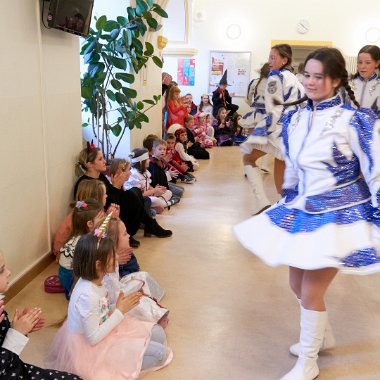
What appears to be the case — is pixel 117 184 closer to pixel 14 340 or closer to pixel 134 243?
pixel 134 243

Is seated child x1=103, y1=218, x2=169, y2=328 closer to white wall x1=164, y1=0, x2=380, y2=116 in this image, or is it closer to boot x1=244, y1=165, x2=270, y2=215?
boot x1=244, y1=165, x2=270, y2=215

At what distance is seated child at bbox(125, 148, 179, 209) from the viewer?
430cm

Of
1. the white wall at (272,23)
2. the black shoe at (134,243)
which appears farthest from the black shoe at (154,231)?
the white wall at (272,23)

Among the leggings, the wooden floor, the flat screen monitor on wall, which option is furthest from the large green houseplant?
the leggings

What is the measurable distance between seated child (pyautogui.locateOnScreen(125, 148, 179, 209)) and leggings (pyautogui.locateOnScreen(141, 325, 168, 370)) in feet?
6.84

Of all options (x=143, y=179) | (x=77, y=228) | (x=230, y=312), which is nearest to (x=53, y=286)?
(x=77, y=228)

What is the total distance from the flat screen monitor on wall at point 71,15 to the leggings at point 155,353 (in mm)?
1963

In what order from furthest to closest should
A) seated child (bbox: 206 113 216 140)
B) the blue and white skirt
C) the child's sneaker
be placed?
seated child (bbox: 206 113 216 140), the child's sneaker, the blue and white skirt

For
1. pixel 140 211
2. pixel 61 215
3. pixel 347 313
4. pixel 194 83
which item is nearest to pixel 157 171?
pixel 140 211

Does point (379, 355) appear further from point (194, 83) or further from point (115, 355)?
point (194, 83)

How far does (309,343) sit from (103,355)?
872 mm

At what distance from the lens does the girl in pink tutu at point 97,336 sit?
6.54 feet

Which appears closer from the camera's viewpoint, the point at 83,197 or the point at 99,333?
the point at 99,333

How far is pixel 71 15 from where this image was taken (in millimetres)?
3111
